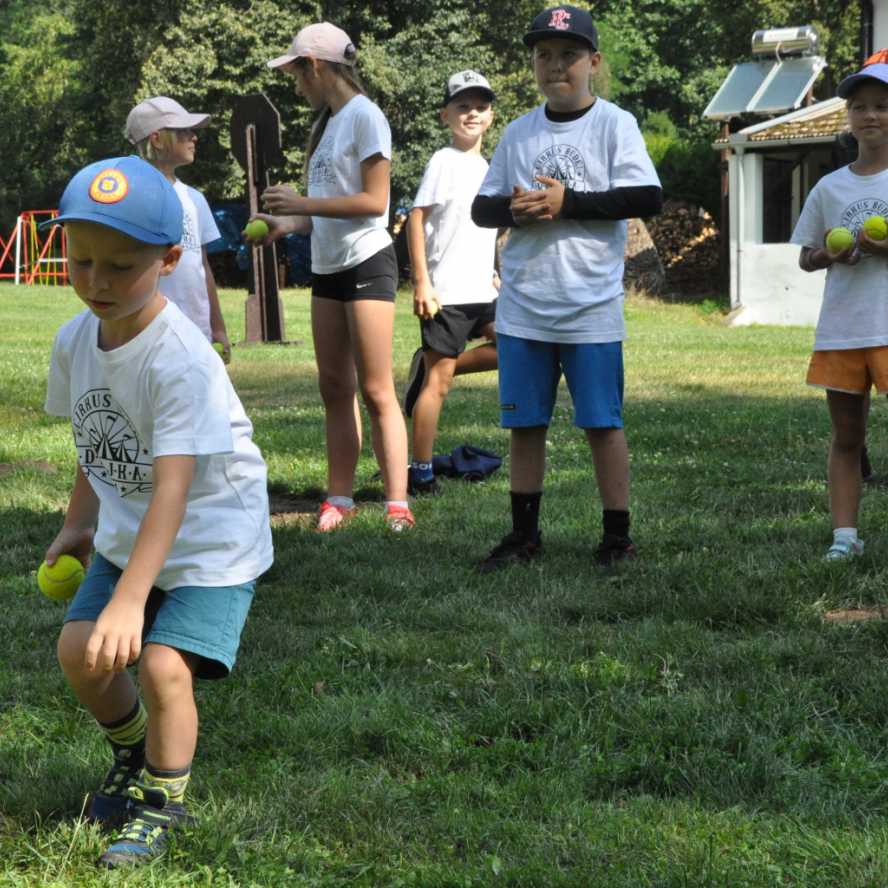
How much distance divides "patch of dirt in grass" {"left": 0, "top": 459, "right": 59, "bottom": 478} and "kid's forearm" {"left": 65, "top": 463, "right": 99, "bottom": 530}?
4.45 meters

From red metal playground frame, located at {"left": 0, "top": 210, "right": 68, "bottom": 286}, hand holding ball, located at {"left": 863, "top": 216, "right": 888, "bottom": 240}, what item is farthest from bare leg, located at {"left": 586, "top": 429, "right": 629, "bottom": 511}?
red metal playground frame, located at {"left": 0, "top": 210, "right": 68, "bottom": 286}

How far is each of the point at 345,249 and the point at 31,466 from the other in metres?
2.75

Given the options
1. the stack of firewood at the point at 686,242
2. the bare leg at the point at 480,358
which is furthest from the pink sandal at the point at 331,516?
the stack of firewood at the point at 686,242

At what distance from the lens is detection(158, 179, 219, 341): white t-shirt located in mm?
5605

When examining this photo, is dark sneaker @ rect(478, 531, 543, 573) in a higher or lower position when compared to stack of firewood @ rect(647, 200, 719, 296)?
lower

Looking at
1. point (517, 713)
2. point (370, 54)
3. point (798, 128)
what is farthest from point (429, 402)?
point (370, 54)

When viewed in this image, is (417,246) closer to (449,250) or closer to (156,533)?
(449,250)

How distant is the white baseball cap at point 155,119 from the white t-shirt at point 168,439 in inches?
114

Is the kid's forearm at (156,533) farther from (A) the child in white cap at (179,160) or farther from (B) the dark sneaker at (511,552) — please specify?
(A) the child in white cap at (179,160)

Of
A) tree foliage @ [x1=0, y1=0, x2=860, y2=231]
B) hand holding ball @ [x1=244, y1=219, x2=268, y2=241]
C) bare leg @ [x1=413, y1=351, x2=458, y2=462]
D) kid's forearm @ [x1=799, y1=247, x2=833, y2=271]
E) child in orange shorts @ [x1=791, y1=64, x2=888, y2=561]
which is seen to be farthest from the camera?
tree foliage @ [x1=0, y1=0, x2=860, y2=231]

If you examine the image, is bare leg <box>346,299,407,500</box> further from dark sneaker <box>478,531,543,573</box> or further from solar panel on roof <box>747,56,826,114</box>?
solar panel on roof <box>747,56,826,114</box>

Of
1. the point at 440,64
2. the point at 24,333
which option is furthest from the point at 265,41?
the point at 24,333

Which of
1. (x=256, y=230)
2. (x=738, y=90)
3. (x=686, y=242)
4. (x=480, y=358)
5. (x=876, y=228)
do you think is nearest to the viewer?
(x=876, y=228)

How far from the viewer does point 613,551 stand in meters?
5.14
